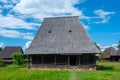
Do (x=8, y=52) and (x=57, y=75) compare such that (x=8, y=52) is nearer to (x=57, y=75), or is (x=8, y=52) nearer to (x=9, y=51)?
(x=9, y=51)

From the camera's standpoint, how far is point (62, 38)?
1529 inches

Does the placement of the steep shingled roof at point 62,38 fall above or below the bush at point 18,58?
above

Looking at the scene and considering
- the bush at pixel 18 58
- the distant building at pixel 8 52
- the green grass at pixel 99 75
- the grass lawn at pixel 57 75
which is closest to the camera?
the grass lawn at pixel 57 75

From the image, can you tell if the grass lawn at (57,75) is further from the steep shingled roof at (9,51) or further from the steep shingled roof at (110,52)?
the steep shingled roof at (110,52)

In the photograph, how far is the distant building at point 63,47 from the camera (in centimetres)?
3644

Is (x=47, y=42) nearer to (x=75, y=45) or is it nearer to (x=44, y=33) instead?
(x=44, y=33)

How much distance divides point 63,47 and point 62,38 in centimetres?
211

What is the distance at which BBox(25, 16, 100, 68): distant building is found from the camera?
120ft

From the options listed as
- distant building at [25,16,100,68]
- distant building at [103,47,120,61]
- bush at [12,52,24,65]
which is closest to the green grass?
distant building at [25,16,100,68]

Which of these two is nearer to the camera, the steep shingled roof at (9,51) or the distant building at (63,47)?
the distant building at (63,47)

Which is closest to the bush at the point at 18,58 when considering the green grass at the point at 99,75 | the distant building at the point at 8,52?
the distant building at the point at 8,52

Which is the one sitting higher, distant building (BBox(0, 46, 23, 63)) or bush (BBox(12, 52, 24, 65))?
distant building (BBox(0, 46, 23, 63))

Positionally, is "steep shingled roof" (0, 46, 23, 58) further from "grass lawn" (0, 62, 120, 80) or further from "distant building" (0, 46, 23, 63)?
"grass lawn" (0, 62, 120, 80)

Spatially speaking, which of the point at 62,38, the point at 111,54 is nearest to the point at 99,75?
the point at 62,38
